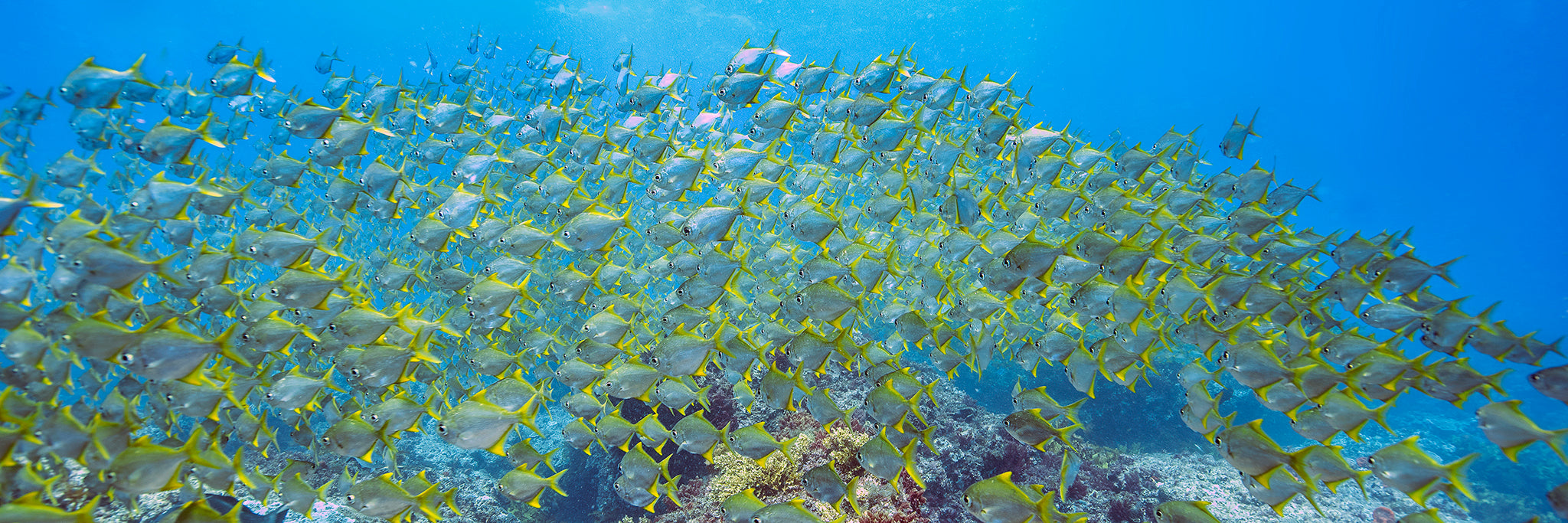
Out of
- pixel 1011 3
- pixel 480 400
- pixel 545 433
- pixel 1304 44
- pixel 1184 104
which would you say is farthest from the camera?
pixel 1184 104

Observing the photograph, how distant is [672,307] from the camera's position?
17.6 feet

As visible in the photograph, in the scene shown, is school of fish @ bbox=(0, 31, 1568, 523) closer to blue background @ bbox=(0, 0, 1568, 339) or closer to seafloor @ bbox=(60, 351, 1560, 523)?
seafloor @ bbox=(60, 351, 1560, 523)

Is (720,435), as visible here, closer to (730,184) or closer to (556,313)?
(730,184)

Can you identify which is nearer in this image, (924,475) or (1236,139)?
(924,475)

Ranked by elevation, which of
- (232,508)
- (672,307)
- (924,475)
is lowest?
(232,508)

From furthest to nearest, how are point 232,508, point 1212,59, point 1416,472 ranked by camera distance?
point 1212,59, point 232,508, point 1416,472

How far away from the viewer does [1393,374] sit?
3758 mm

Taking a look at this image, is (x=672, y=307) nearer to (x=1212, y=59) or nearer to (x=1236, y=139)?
(x=1236, y=139)

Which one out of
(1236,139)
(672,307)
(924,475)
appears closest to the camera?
(672,307)

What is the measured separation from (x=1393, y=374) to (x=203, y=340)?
703cm

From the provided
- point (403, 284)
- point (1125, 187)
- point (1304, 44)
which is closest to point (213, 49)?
point (403, 284)

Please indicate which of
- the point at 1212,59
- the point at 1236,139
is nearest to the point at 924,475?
the point at 1236,139

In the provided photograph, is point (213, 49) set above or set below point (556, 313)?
above

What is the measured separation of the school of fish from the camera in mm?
3178
